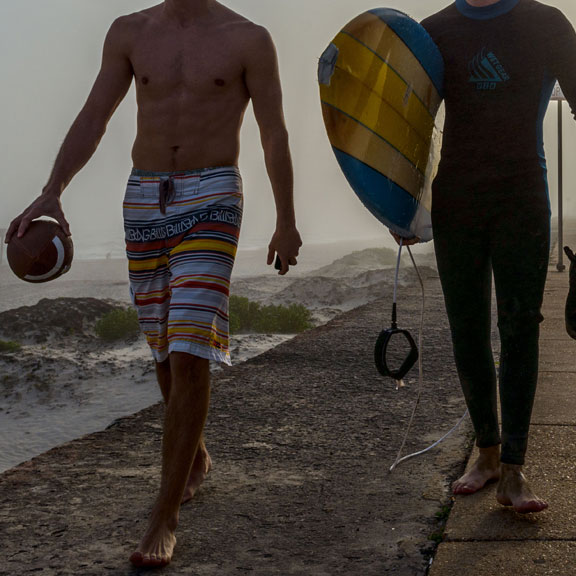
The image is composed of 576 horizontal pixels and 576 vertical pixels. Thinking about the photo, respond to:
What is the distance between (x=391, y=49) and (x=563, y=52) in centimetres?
63

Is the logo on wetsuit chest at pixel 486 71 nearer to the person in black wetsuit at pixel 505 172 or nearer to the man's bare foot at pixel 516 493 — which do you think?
the person in black wetsuit at pixel 505 172

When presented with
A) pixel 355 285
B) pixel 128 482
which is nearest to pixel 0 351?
pixel 128 482

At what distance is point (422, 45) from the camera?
3158 millimetres

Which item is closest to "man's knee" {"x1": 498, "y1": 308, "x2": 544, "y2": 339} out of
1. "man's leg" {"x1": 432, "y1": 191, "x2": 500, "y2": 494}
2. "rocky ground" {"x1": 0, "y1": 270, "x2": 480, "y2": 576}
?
"man's leg" {"x1": 432, "y1": 191, "x2": 500, "y2": 494}

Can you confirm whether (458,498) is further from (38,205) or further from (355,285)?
(355,285)

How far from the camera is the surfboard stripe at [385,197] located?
3.31m

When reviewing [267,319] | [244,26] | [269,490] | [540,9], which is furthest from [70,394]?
[540,9]

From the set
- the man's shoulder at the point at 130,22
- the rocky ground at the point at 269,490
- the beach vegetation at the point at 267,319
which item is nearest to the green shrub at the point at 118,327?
the beach vegetation at the point at 267,319

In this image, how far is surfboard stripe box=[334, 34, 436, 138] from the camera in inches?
129

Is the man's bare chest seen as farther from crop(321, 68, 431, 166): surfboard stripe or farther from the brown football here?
the brown football

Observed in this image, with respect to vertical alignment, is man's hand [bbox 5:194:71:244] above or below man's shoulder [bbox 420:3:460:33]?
below

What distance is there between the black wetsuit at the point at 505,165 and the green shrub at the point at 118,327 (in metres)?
9.00

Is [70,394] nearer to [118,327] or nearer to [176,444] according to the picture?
[118,327]

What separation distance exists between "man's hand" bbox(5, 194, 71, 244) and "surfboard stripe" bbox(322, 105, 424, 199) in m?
1.06
